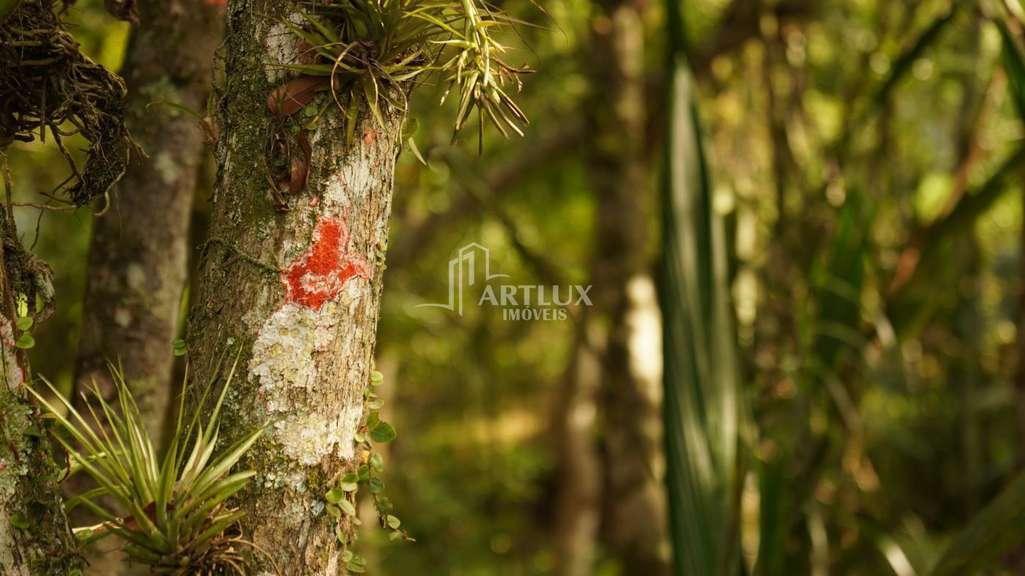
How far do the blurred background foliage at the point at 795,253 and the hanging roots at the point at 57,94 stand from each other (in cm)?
25

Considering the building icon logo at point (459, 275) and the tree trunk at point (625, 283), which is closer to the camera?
the building icon logo at point (459, 275)

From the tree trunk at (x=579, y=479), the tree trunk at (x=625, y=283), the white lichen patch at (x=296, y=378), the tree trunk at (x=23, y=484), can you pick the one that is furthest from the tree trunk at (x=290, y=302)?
the tree trunk at (x=579, y=479)

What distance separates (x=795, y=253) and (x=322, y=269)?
1.74 meters

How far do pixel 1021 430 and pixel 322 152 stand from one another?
1271 mm

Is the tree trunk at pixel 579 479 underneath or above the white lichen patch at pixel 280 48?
underneath

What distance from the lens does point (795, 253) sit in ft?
7.22

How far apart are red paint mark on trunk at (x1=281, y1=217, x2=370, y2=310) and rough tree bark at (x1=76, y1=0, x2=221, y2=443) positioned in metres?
0.52

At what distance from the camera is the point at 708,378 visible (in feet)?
3.77

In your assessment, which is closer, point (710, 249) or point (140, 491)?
point (140, 491)

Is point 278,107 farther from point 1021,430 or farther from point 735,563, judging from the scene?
point 1021,430

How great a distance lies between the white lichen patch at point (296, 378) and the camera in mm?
665

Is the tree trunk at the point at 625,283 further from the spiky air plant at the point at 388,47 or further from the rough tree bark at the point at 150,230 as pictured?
the spiky air plant at the point at 388,47

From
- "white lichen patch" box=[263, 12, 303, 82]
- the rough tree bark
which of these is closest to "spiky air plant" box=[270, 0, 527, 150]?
"white lichen patch" box=[263, 12, 303, 82]

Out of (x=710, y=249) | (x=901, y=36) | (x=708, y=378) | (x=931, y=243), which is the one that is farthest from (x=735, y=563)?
(x=901, y=36)
